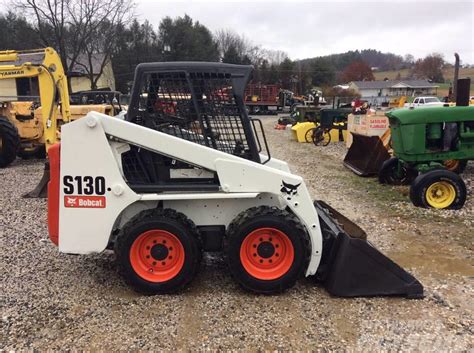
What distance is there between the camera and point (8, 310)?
12.9 ft

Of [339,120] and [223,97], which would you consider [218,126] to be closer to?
[223,97]

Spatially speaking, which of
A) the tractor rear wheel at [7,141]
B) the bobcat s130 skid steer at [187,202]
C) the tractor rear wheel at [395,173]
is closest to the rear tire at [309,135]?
the tractor rear wheel at [395,173]

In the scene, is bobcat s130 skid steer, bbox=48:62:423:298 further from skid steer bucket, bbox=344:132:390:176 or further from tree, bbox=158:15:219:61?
tree, bbox=158:15:219:61

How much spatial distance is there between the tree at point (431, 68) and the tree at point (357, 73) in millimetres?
11559

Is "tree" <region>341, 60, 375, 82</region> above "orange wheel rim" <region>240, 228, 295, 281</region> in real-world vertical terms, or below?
above

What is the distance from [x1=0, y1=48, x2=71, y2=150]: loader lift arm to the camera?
1085cm

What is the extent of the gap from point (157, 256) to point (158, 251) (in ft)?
0.17

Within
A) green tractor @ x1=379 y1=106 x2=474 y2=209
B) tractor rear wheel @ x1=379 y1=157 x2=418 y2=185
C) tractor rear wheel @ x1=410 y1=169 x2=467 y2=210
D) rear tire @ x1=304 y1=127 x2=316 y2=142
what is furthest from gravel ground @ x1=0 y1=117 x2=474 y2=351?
rear tire @ x1=304 y1=127 x2=316 y2=142

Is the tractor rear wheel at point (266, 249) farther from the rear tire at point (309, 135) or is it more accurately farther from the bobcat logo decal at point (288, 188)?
the rear tire at point (309, 135)

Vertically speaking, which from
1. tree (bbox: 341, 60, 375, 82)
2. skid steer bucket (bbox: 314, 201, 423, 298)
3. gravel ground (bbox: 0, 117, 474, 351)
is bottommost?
gravel ground (bbox: 0, 117, 474, 351)

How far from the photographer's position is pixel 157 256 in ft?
13.6

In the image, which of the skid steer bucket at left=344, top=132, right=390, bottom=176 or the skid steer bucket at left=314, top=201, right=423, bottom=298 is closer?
the skid steer bucket at left=314, top=201, right=423, bottom=298

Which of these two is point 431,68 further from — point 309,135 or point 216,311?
point 216,311

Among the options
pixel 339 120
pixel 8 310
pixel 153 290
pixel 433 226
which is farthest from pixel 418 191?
pixel 339 120
